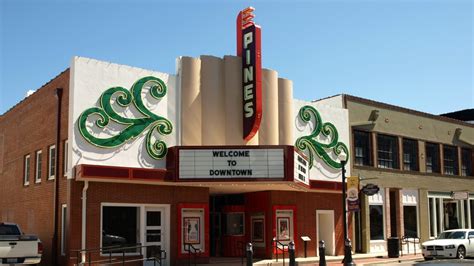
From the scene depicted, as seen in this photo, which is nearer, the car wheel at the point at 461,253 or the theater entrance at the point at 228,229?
the car wheel at the point at 461,253

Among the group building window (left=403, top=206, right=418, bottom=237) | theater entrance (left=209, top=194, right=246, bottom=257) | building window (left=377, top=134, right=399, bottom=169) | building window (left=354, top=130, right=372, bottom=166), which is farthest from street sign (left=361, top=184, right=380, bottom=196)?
building window (left=403, top=206, right=418, bottom=237)

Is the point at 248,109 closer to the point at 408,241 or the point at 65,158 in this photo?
the point at 65,158

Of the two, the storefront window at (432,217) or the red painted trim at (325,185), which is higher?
the red painted trim at (325,185)

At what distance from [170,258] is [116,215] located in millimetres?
2691

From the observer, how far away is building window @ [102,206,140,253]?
67.6 ft

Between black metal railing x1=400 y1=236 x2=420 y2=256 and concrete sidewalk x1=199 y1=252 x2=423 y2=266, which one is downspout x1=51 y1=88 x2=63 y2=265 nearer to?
concrete sidewalk x1=199 y1=252 x2=423 y2=266

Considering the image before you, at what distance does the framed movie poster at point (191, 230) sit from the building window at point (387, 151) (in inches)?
500

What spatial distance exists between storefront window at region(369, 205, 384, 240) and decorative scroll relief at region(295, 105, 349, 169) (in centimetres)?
393

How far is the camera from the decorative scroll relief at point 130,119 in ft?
66.6

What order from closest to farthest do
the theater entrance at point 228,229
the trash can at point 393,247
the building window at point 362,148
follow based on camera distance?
the theater entrance at point 228,229, the trash can at point 393,247, the building window at point 362,148

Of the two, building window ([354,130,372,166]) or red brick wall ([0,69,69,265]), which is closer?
red brick wall ([0,69,69,265])

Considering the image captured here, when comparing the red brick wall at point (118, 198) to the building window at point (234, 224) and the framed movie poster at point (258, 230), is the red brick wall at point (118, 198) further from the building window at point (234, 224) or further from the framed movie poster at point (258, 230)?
the building window at point (234, 224)

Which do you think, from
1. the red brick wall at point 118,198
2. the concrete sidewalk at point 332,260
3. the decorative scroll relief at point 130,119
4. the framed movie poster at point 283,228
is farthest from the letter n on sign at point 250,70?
the concrete sidewalk at point 332,260

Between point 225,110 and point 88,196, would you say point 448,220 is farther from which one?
point 88,196
